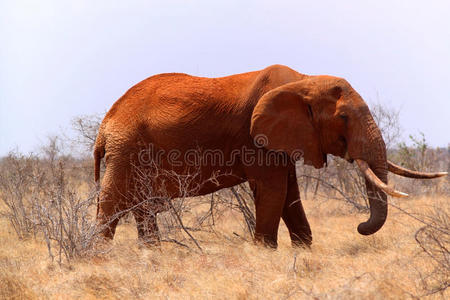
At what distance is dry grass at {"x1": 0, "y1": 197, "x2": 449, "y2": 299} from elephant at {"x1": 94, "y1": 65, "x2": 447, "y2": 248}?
1.86ft

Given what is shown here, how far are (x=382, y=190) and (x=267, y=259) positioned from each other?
1522mm

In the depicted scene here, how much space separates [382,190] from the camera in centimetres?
588

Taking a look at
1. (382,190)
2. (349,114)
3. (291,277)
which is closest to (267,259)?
(291,277)

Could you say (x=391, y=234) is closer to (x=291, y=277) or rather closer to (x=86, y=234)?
(x=291, y=277)

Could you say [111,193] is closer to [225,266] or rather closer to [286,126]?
[225,266]

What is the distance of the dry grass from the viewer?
4562mm

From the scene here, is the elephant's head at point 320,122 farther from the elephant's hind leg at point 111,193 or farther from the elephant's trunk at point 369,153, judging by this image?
the elephant's hind leg at point 111,193

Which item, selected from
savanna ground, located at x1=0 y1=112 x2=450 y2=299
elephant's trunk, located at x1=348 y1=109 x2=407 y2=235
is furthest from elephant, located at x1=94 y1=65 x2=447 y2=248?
savanna ground, located at x1=0 y1=112 x2=450 y2=299

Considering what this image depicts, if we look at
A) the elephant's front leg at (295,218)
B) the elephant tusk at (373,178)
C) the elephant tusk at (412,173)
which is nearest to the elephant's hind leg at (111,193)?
the elephant's front leg at (295,218)

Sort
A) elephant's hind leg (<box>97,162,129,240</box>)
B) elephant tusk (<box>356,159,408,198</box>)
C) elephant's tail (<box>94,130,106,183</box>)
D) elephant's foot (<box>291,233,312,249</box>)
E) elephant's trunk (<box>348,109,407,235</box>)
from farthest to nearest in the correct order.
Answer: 1. elephant's tail (<box>94,130,106,183</box>)
2. elephant's hind leg (<box>97,162,129,240</box>)
3. elephant's foot (<box>291,233,312,249</box>)
4. elephant's trunk (<box>348,109,407,235</box>)
5. elephant tusk (<box>356,159,408,198</box>)

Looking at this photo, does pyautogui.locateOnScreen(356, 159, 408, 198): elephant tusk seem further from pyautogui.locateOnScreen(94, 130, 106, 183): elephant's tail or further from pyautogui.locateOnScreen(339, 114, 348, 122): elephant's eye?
pyautogui.locateOnScreen(94, 130, 106, 183): elephant's tail

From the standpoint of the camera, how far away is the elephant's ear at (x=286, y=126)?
6.72 metres

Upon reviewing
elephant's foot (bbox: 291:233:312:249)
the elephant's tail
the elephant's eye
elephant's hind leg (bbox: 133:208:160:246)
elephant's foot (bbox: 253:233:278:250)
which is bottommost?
elephant's foot (bbox: 291:233:312:249)

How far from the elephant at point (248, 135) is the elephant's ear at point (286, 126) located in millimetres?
13
